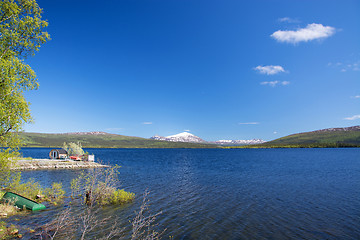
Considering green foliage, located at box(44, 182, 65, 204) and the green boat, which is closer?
the green boat

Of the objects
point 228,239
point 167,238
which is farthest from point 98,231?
point 228,239

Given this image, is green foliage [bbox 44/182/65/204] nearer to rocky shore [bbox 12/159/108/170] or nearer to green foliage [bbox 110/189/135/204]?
green foliage [bbox 110/189/135/204]

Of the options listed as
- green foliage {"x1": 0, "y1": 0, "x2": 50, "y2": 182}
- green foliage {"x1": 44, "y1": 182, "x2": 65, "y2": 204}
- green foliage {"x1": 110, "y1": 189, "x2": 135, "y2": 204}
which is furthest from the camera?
green foliage {"x1": 44, "y1": 182, "x2": 65, "y2": 204}

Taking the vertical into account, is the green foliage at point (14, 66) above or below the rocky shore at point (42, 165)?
above

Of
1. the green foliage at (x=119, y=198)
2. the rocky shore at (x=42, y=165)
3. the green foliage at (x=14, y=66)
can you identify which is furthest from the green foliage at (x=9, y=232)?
the rocky shore at (x=42, y=165)

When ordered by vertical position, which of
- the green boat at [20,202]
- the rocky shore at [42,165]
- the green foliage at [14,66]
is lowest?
the rocky shore at [42,165]

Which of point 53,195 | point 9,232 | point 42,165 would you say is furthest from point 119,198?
point 42,165

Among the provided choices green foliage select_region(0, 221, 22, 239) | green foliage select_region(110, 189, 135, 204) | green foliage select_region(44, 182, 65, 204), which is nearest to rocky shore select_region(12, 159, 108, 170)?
green foliage select_region(44, 182, 65, 204)

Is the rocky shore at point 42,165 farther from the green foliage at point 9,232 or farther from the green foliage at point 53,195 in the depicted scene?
the green foliage at point 9,232

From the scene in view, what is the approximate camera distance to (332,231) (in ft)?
54.4

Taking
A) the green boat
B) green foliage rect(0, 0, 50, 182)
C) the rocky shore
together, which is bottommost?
the rocky shore

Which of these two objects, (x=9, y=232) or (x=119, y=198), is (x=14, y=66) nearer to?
(x=9, y=232)

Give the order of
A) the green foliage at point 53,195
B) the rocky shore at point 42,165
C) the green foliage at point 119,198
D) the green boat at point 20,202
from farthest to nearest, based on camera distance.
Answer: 1. the rocky shore at point 42,165
2. the green foliage at point 53,195
3. the green foliage at point 119,198
4. the green boat at point 20,202

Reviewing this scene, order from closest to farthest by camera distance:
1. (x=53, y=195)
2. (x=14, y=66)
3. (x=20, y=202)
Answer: (x=14, y=66), (x=20, y=202), (x=53, y=195)
